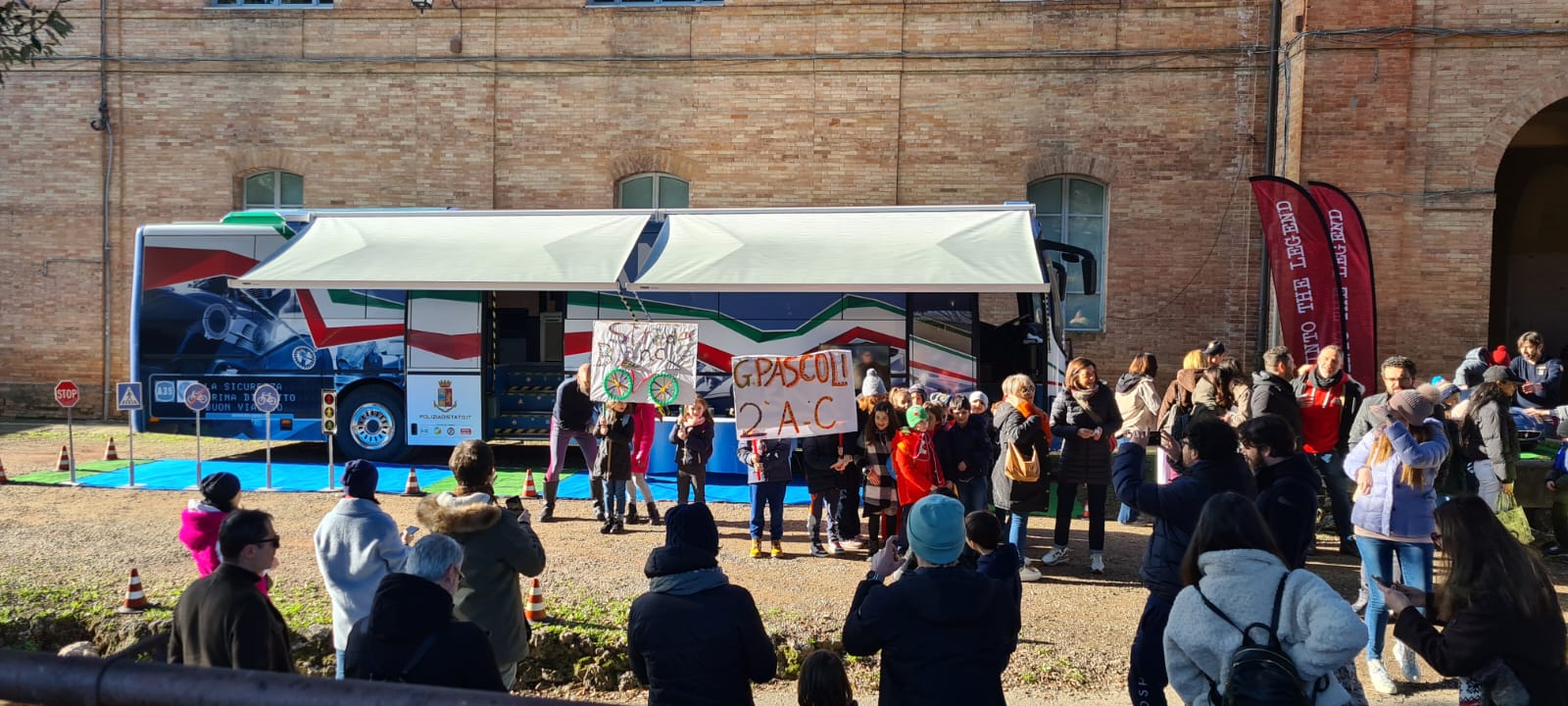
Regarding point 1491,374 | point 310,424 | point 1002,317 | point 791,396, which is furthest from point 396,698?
point 1002,317

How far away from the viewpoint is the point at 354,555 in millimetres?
4707

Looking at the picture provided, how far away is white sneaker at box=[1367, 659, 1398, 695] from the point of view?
248 inches

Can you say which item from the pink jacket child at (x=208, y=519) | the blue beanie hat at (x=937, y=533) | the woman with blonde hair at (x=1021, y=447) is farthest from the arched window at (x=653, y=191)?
the blue beanie hat at (x=937, y=533)

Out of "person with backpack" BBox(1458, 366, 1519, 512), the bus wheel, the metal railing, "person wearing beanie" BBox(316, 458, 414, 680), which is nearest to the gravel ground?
"person with backpack" BBox(1458, 366, 1519, 512)

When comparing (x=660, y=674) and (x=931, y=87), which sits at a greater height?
(x=931, y=87)

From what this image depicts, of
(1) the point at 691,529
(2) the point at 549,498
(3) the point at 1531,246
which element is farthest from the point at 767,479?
(3) the point at 1531,246

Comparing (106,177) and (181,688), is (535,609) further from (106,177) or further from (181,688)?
(106,177)

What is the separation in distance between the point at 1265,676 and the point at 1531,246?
2253 centimetres

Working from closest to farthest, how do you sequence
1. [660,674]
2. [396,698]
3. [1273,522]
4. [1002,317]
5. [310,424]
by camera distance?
[396,698], [660,674], [1273,522], [310,424], [1002,317]

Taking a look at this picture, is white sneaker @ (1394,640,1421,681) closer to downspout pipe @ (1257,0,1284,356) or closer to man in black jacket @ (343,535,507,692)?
man in black jacket @ (343,535,507,692)

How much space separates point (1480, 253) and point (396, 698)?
57.2 ft

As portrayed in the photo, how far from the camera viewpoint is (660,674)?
3.81m

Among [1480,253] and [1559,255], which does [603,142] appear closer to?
[1480,253]

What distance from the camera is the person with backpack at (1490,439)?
8.70 meters
